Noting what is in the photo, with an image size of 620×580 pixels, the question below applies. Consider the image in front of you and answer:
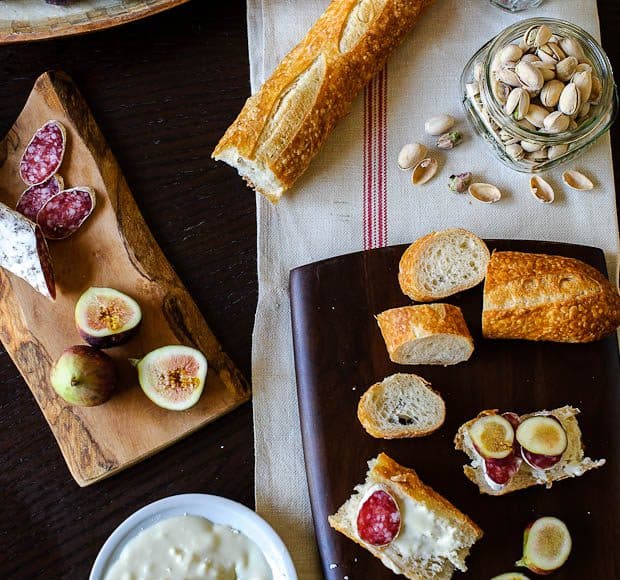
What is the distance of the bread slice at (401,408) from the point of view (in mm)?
1941

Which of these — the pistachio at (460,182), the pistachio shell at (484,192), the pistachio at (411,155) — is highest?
the pistachio at (411,155)

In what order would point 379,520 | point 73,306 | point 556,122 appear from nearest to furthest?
1. point 379,520
2. point 556,122
3. point 73,306

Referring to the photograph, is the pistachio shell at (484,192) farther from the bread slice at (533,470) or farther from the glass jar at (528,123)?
the bread slice at (533,470)

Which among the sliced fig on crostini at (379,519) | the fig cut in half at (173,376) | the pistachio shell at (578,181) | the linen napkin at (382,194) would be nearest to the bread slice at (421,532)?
the sliced fig on crostini at (379,519)

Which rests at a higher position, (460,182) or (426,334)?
(460,182)

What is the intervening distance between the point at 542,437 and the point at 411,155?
2.63ft

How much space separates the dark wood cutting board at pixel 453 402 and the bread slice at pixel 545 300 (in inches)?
3.1

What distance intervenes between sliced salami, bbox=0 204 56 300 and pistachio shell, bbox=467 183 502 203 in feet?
3.71

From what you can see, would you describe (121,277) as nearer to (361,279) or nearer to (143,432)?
(143,432)

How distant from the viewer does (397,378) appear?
6.44 ft

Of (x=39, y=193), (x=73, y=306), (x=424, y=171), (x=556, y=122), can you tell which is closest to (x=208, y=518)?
(x=73, y=306)

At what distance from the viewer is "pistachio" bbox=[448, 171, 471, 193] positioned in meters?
2.12

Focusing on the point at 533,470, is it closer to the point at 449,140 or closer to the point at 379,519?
the point at 379,519

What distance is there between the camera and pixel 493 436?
75.0 inches
